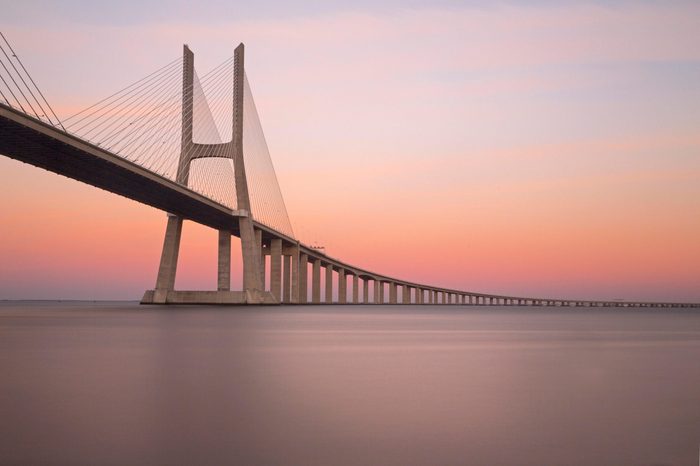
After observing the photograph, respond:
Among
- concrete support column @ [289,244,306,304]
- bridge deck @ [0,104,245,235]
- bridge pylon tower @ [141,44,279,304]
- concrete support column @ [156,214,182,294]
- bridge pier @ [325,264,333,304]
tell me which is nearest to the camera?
bridge deck @ [0,104,245,235]

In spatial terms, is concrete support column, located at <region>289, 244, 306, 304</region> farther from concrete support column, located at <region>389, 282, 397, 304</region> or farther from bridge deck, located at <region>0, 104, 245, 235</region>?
concrete support column, located at <region>389, 282, 397, 304</region>

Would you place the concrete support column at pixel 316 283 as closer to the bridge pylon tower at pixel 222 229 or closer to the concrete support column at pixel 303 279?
the concrete support column at pixel 303 279

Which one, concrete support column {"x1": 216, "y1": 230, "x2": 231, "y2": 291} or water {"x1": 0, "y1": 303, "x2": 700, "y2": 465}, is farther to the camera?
concrete support column {"x1": 216, "y1": 230, "x2": 231, "y2": 291}

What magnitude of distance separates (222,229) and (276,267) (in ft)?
36.4

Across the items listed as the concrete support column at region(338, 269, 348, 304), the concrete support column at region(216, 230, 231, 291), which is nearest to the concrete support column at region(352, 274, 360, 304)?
the concrete support column at region(338, 269, 348, 304)

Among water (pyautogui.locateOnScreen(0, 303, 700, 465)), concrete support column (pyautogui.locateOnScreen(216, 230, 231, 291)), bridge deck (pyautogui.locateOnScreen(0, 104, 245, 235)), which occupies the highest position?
bridge deck (pyautogui.locateOnScreen(0, 104, 245, 235))

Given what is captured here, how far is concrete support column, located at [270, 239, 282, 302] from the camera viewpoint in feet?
240

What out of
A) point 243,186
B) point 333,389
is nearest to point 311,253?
point 243,186

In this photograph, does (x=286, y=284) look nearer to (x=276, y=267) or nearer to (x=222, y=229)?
(x=276, y=267)

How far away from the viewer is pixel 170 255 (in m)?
60.7

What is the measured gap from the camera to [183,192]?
47406mm

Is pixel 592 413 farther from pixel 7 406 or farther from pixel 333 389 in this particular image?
pixel 7 406

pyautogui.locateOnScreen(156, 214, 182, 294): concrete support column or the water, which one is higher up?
pyautogui.locateOnScreen(156, 214, 182, 294): concrete support column

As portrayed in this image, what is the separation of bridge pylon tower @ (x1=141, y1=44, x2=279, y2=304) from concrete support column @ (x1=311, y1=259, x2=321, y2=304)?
1135 inches
